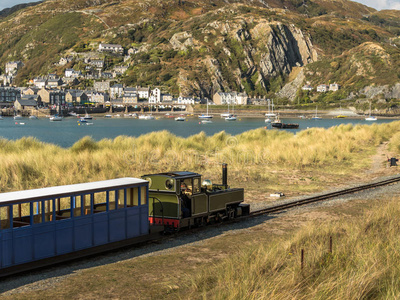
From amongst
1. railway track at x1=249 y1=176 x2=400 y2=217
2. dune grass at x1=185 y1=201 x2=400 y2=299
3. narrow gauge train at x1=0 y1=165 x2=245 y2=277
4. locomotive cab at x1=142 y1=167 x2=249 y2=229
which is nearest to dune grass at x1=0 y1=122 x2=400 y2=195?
railway track at x1=249 y1=176 x2=400 y2=217

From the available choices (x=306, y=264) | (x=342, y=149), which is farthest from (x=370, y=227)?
(x=342, y=149)

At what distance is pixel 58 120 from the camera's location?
6939 inches

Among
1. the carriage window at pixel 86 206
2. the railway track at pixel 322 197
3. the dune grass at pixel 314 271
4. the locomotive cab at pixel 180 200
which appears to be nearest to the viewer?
the dune grass at pixel 314 271

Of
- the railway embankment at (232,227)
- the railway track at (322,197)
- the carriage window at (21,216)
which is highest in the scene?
the carriage window at (21,216)

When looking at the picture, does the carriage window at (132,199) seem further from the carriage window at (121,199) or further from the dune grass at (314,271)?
the dune grass at (314,271)

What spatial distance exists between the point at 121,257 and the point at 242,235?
4838mm

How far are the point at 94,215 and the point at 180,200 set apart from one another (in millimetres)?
3414

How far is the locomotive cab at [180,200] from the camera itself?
15.9 m

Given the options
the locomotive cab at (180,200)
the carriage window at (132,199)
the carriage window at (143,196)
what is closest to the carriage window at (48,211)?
the carriage window at (132,199)

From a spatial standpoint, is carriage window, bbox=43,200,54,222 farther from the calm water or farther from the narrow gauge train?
the calm water

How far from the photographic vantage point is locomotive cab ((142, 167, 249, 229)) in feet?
52.1

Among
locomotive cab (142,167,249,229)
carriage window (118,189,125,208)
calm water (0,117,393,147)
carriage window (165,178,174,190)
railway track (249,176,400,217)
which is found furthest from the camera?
calm water (0,117,393,147)

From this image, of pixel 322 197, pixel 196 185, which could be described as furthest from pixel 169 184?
pixel 322 197

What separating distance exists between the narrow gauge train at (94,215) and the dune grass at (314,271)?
365 centimetres
